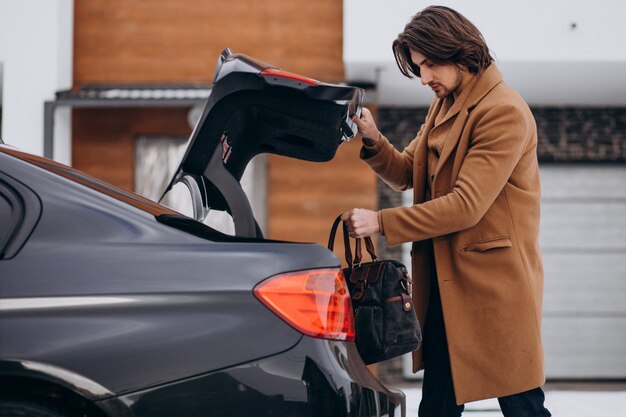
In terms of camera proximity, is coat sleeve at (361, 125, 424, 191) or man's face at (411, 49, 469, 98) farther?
coat sleeve at (361, 125, 424, 191)

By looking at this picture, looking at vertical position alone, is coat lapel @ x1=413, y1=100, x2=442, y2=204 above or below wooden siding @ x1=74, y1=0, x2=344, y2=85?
below

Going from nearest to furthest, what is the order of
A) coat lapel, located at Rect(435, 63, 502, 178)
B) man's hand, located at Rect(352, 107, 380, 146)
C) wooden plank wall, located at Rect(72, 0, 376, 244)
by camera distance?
A: coat lapel, located at Rect(435, 63, 502, 178)
man's hand, located at Rect(352, 107, 380, 146)
wooden plank wall, located at Rect(72, 0, 376, 244)

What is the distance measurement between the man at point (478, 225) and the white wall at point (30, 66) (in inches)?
223

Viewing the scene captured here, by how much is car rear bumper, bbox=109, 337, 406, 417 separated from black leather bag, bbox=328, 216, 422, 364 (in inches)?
15.9

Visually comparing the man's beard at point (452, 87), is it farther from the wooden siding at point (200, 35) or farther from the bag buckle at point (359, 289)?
the wooden siding at point (200, 35)

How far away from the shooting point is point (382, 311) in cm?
267

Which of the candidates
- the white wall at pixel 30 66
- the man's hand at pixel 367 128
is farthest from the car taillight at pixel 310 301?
the white wall at pixel 30 66

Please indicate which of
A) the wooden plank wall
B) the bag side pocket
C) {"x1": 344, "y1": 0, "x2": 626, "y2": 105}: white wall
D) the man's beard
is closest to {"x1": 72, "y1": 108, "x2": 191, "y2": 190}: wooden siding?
the wooden plank wall

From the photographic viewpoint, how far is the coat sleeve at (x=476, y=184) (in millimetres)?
2771

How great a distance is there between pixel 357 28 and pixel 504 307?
495 cm

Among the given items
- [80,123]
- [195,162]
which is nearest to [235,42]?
[80,123]

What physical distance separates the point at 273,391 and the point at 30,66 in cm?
659

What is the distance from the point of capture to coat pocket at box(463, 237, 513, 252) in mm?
2826

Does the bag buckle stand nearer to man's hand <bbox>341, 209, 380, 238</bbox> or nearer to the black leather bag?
the black leather bag
